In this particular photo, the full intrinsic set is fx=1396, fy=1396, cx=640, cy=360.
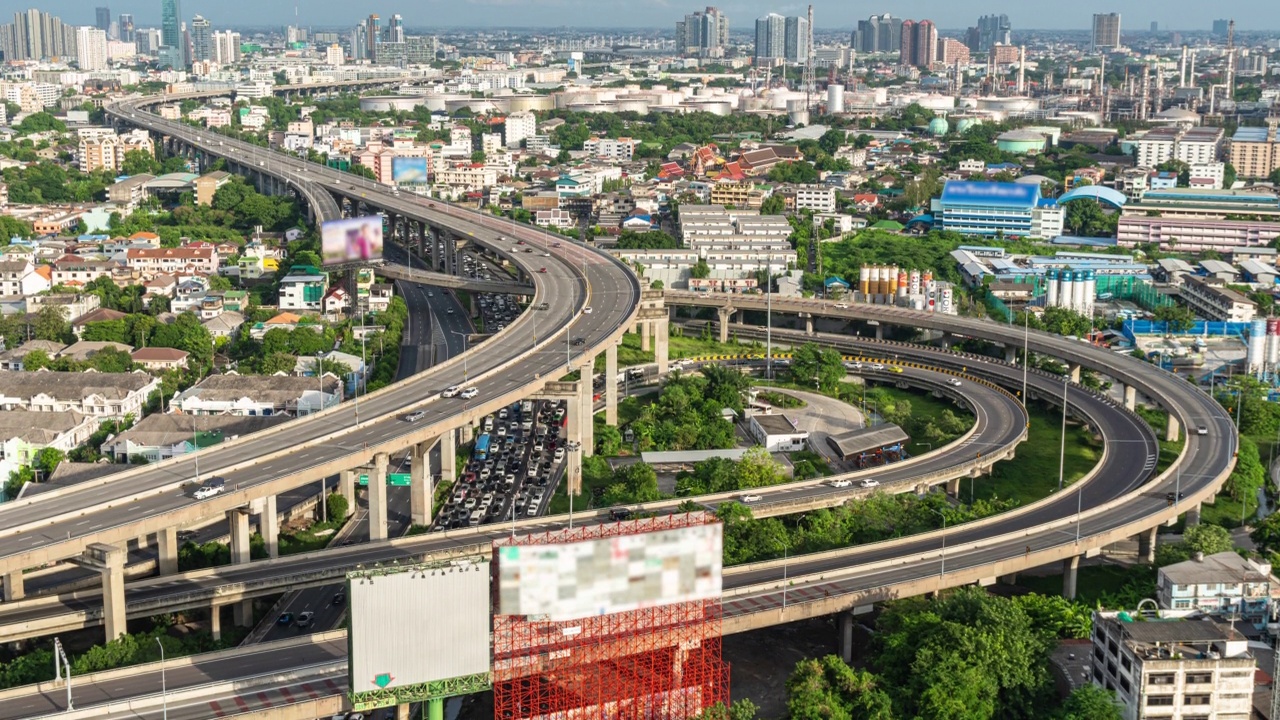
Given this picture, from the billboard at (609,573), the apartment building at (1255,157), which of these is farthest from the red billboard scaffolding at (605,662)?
the apartment building at (1255,157)

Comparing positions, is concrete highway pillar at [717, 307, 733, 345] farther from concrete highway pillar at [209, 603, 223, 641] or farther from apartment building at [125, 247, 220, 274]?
concrete highway pillar at [209, 603, 223, 641]

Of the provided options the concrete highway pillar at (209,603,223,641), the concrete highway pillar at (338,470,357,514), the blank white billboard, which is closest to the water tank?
the concrete highway pillar at (338,470,357,514)

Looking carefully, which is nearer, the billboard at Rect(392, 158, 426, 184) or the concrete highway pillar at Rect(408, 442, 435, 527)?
the concrete highway pillar at Rect(408, 442, 435, 527)

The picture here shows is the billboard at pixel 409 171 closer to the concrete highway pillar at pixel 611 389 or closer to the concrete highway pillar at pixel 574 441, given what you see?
the concrete highway pillar at pixel 611 389

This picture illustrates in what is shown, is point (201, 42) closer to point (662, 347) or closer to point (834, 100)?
point (834, 100)

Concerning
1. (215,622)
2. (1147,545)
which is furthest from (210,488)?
(1147,545)

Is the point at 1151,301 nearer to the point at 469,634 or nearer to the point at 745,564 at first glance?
the point at 745,564
